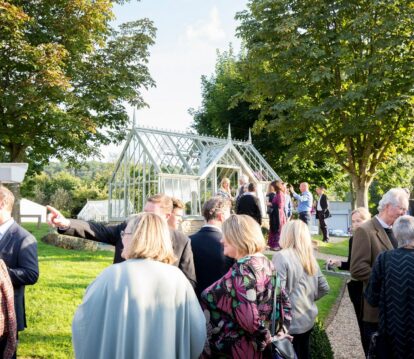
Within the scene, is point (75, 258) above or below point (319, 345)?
below

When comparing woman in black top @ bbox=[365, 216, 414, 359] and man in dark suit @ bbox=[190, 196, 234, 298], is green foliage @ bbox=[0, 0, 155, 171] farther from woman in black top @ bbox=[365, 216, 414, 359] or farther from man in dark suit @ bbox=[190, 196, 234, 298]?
woman in black top @ bbox=[365, 216, 414, 359]

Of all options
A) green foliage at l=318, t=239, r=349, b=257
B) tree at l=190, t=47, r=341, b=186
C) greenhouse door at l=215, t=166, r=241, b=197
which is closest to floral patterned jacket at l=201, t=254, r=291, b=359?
green foliage at l=318, t=239, r=349, b=257

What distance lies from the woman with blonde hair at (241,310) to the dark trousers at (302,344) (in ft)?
3.78

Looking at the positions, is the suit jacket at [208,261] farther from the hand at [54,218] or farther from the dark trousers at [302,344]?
the hand at [54,218]

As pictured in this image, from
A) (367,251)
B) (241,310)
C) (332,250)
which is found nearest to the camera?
(241,310)

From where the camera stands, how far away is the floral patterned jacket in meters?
3.24

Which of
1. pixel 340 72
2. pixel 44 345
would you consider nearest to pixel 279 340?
pixel 44 345

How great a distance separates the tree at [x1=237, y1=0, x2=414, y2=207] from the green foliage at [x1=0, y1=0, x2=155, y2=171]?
5.56 m

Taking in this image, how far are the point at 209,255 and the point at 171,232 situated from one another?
0.47m

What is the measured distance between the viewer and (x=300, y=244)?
4305 millimetres

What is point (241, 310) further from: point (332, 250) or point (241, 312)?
point (332, 250)

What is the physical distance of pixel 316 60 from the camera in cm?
1900

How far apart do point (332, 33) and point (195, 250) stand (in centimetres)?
1665

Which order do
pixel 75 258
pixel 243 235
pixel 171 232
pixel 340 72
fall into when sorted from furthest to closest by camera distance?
pixel 340 72, pixel 75 258, pixel 171 232, pixel 243 235
